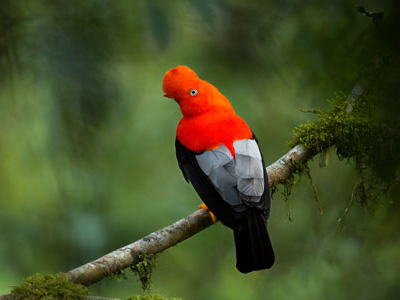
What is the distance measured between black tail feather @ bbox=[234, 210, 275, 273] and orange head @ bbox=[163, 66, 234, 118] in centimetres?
78

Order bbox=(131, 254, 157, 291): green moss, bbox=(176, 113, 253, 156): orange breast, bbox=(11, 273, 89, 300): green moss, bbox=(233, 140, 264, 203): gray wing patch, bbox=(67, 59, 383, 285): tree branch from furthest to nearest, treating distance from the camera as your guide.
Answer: bbox=(176, 113, 253, 156): orange breast
bbox=(233, 140, 264, 203): gray wing patch
bbox=(131, 254, 157, 291): green moss
bbox=(67, 59, 383, 285): tree branch
bbox=(11, 273, 89, 300): green moss

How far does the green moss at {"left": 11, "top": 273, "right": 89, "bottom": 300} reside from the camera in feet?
5.74

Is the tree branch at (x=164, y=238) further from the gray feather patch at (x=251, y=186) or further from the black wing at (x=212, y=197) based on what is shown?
the gray feather patch at (x=251, y=186)

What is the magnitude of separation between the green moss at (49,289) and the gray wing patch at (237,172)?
2.82 feet

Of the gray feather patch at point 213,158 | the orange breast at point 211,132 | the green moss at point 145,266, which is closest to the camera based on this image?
the green moss at point 145,266

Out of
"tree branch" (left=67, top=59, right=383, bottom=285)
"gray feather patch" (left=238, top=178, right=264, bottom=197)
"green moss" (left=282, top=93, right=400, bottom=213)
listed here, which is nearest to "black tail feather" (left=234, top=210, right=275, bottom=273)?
"gray feather patch" (left=238, top=178, right=264, bottom=197)

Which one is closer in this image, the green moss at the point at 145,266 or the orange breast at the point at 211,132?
the green moss at the point at 145,266

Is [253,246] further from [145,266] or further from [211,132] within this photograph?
[211,132]

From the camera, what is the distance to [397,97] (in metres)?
0.69

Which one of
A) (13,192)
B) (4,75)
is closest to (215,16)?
(4,75)

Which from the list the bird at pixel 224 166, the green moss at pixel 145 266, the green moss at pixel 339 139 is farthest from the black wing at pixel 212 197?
the green moss at pixel 339 139

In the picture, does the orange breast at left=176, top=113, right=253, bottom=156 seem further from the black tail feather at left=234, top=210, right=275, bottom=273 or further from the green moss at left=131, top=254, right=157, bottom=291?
the green moss at left=131, top=254, right=157, bottom=291

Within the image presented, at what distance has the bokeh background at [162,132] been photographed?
1.19 meters

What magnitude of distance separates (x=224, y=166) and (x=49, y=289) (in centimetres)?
107
